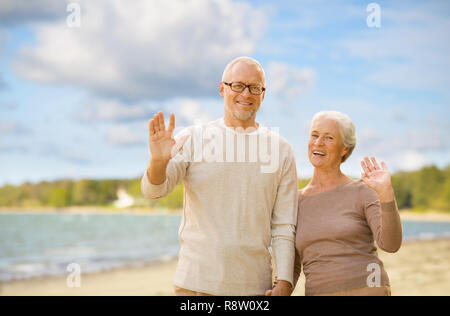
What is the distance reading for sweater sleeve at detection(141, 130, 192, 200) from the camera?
2953 millimetres

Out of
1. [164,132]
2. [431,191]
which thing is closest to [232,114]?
[164,132]

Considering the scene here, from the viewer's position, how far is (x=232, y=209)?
3.09 m

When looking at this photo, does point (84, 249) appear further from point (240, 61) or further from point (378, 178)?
point (378, 178)

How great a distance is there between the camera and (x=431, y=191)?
2616 inches

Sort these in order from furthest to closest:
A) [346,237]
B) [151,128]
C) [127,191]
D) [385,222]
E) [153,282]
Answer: [127,191]
[153,282]
[346,237]
[385,222]
[151,128]

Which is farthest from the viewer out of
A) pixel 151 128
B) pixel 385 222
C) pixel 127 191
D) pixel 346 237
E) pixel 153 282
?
pixel 127 191

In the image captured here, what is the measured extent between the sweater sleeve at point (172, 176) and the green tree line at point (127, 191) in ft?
177

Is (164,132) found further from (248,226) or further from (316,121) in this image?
(316,121)

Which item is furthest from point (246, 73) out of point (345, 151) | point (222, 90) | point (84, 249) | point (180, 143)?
point (84, 249)

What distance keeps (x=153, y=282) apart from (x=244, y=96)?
9265mm

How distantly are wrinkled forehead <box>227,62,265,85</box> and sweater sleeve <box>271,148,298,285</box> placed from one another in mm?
586

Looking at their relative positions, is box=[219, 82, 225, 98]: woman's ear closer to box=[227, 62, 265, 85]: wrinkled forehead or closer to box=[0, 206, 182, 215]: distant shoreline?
box=[227, 62, 265, 85]: wrinkled forehead
